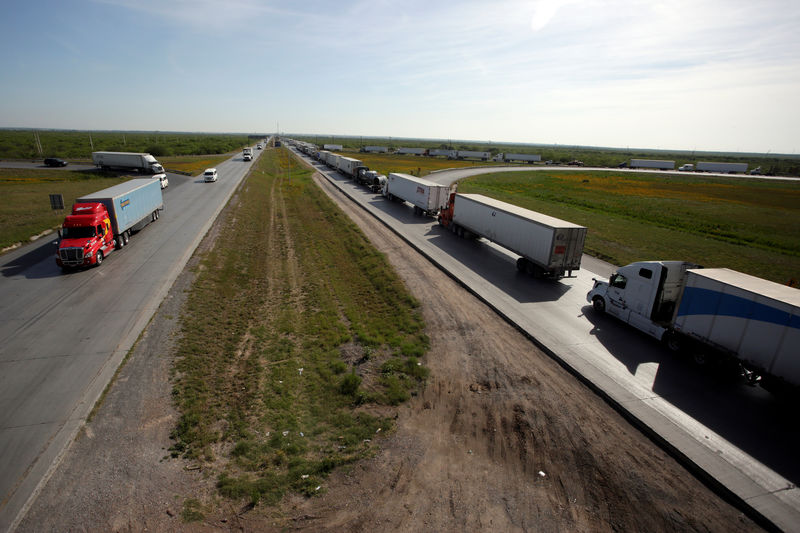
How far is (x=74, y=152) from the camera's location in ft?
322

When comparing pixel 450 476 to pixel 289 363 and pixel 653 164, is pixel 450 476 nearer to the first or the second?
pixel 289 363

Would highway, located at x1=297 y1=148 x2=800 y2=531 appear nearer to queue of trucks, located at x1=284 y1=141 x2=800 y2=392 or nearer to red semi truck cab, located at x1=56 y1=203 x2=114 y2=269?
queue of trucks, located at x1=284 y1=141 x2=800 y2=392

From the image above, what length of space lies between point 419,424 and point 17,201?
5027 cm

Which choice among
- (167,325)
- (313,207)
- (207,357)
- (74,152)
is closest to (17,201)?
(313,207)

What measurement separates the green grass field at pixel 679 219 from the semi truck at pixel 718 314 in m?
6.64

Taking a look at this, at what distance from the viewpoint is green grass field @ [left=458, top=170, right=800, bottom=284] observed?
2694 centimetres

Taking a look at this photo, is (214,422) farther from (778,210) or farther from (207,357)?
(778,210)

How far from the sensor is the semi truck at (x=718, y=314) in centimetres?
1084

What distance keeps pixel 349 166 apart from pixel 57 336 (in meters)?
53.0

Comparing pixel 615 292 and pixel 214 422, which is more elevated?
pixel 615 292

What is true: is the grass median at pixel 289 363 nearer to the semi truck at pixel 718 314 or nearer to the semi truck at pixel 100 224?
the semi truck at pixel 100 224

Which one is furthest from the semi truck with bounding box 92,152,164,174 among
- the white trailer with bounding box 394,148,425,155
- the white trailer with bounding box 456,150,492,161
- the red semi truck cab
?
the white trailer with bounding box 394,148,425,155

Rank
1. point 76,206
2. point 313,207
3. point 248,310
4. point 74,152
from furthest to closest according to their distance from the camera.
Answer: point 74,152
point 313,207
point 76,206
point 248,310

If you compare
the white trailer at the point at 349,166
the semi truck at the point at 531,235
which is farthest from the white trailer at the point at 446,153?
the semi truck at the point at 531,235
